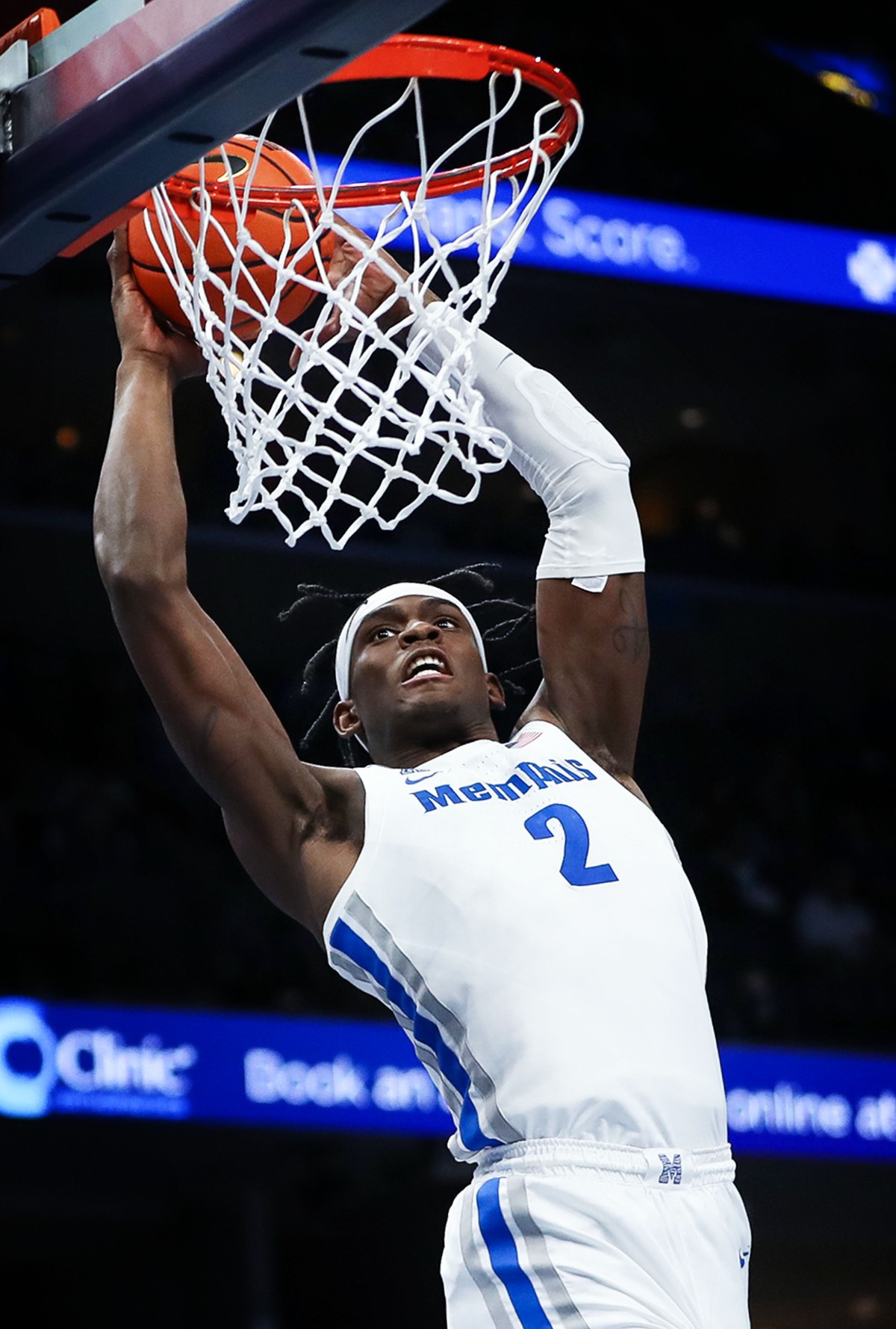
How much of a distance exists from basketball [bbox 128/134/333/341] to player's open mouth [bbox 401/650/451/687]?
0.62m

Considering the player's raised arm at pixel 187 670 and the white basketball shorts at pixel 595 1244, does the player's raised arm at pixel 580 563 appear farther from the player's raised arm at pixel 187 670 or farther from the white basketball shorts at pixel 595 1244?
the white basketball shorts at pixel 595 1244

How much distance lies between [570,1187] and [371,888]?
56 centimetres

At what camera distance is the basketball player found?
113 inches

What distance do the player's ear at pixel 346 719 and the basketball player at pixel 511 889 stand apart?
0.19 feet

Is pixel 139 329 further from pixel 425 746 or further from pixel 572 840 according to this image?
pixel 572 840

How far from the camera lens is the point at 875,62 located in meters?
11.1

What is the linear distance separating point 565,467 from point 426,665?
1.46ft

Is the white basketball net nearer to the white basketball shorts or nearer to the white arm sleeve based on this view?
the white arm sleeve

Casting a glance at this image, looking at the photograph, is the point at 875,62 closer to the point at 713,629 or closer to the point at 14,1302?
the point at 713,629

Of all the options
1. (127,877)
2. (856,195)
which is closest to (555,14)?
(856,195)

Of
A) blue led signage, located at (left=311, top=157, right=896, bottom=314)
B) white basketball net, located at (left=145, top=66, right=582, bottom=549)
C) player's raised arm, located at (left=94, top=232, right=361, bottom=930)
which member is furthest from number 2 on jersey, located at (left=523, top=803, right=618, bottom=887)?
blue led signage, located at (left=311, top=157, right=896, bottom=314)

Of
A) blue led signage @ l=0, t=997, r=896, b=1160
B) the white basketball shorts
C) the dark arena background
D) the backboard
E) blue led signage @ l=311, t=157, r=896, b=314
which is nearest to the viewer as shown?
the backboard

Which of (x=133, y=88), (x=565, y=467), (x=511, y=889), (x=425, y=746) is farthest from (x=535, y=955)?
(x=133, y=88)

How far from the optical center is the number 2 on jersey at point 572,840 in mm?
3088
